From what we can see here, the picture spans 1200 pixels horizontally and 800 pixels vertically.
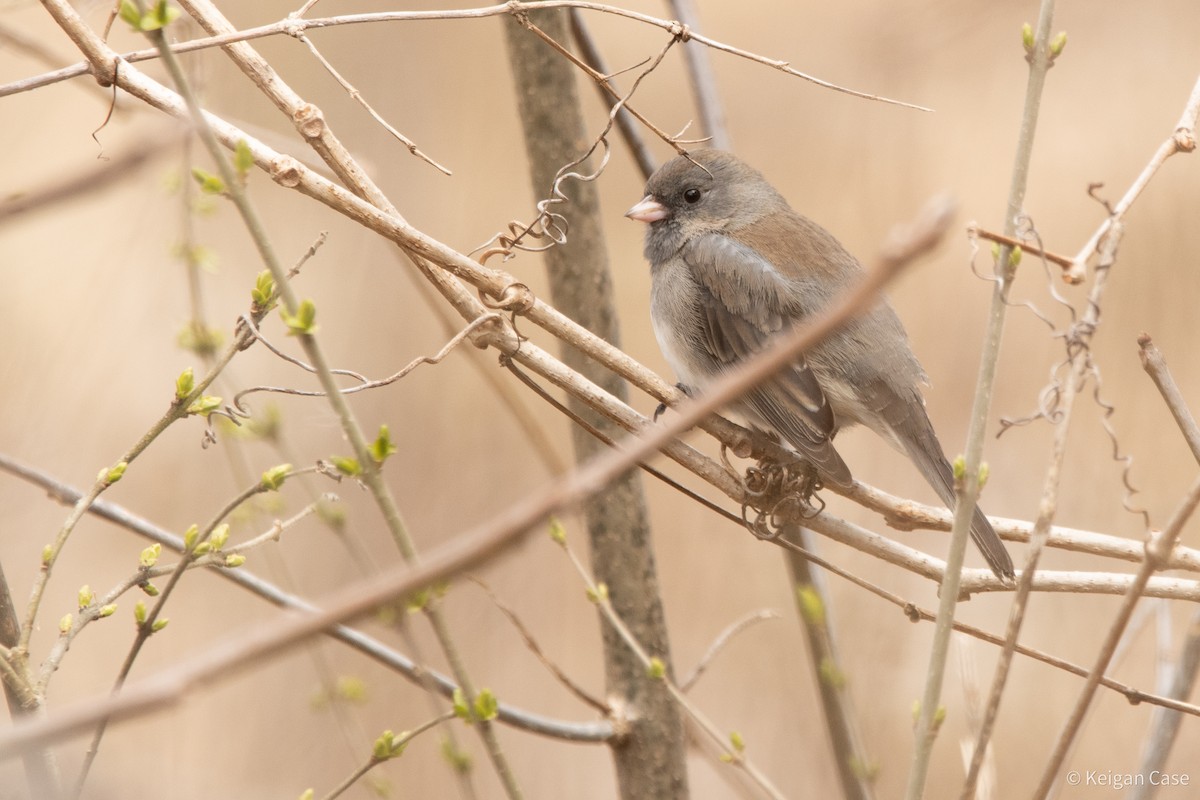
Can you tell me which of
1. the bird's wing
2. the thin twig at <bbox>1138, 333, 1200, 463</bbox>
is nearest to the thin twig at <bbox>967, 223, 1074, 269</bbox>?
the thin twig at <bbox>1138, 333, 1200, 463</bbox>

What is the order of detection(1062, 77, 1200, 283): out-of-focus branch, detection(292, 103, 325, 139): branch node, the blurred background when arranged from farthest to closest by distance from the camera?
the blurred background, detection(292, 103, 325, 139): branch node, detection(1062, 77, 1200, 283): out-of-focus branch

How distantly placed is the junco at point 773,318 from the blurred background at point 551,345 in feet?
3.10

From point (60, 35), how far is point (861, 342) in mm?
3823

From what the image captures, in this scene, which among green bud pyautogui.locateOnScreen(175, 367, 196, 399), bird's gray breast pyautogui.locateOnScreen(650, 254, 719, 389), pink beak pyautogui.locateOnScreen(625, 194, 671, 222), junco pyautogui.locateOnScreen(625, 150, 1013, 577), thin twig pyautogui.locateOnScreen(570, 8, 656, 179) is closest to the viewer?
green bud pyautogui.locateOnScreen(175, 367, 196, 399)

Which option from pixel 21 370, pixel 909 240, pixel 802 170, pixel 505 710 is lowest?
pixel 909 240

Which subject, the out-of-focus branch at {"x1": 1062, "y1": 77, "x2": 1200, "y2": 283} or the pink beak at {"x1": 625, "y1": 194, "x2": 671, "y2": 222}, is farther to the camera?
the pink beak at {"x1": 625, "y1": 194, "x2": 671, "y2": 222}

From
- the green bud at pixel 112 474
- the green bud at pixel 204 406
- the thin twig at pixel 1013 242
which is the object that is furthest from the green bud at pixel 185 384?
the thin twig at pixel 1013 242

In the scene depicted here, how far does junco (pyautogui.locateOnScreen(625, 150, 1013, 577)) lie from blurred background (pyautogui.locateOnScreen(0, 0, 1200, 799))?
94 centimetres

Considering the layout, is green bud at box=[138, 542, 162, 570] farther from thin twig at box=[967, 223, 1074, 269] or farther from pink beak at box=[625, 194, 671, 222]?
pink beak at box=[625, 194, 671, 222]

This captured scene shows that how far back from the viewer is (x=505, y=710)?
6.07ft

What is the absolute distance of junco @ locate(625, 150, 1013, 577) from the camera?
254 centimetres

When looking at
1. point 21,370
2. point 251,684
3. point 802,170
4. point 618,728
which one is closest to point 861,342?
point 618,728

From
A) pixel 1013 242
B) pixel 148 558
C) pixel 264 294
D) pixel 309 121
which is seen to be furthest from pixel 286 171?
pixel 1013 242

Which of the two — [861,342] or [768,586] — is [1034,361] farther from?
[861,342]
